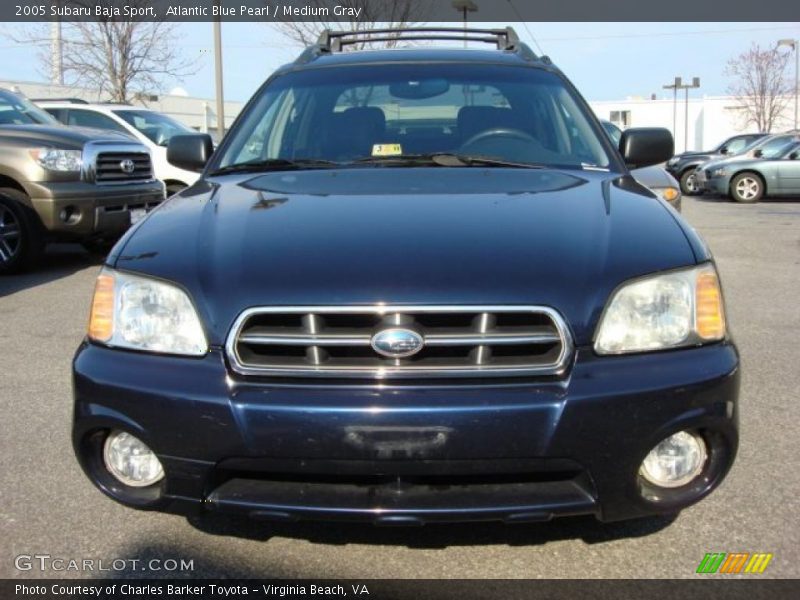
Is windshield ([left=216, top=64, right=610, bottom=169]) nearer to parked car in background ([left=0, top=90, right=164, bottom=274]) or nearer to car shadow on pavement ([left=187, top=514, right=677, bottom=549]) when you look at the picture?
car shadow on pavement ([left=187, top=514, right=677, bottom=549])

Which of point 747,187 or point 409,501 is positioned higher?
point 747,187

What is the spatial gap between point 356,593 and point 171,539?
0.71 metres

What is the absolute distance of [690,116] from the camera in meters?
57.7

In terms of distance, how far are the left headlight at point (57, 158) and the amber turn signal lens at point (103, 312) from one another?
227 inches

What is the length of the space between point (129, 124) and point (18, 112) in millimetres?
2827

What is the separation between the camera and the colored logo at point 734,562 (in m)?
2.46

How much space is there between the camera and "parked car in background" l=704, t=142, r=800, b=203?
1752 cm

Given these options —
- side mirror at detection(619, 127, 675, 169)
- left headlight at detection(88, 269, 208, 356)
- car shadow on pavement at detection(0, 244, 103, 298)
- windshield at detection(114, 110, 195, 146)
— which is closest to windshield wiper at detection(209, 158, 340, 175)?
left headlight at detection(88, 269, 208, 356)

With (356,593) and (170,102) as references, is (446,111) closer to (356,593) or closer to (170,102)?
(356,593)

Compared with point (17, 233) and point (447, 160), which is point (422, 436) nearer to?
point (447, 160)

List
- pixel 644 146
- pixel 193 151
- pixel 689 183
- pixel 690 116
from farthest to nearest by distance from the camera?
pixel 690 116
pixel 689 183
pixel 193 151
pixel 644 146

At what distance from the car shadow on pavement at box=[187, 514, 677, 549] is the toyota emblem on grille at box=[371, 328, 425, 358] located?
76 cm

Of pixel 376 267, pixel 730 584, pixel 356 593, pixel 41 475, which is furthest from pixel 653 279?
pixel 41 475

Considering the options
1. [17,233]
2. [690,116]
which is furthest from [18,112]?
[690,116]
